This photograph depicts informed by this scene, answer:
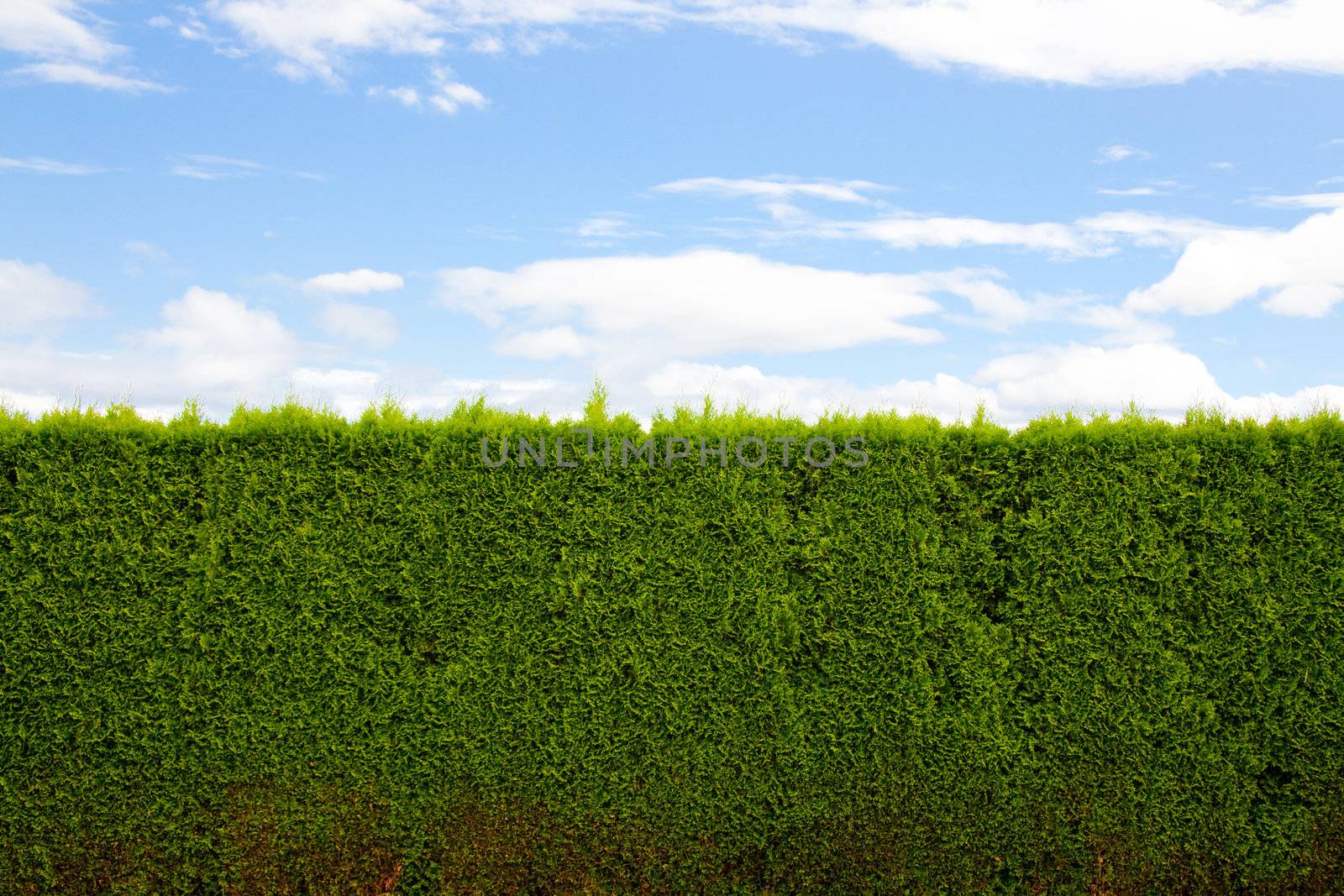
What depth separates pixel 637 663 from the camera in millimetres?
6102

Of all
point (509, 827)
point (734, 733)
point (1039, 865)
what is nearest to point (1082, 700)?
point (1039, 865)

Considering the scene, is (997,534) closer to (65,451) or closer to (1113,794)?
(1113,794)

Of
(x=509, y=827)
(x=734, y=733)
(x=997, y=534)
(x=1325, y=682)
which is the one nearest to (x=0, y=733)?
(x=509, y=827)

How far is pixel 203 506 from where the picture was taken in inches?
249

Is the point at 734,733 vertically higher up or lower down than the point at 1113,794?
higher up

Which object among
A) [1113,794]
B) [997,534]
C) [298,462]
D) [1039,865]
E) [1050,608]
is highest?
[298,462]

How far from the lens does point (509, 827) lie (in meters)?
6.17

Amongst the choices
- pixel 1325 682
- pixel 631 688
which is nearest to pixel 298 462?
pixel 631 688

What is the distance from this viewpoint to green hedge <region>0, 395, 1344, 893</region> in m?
6.14

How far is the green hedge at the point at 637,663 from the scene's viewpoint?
20.1 feet

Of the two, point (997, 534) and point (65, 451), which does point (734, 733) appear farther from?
point (65, 451)

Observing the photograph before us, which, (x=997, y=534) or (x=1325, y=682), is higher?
(x=997, y=534)

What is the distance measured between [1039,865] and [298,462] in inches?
239

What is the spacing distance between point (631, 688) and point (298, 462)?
9.46ft
